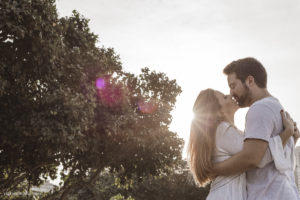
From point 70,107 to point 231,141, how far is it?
748 cm

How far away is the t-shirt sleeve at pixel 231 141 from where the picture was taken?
9.59ft

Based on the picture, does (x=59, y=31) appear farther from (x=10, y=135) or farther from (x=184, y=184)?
(x=184, y=184)

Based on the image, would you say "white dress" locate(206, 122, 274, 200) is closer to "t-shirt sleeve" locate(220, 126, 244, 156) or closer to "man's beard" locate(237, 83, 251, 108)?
"t-shirt sleeve" locate(220, 126, 244, 156)

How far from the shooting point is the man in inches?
103

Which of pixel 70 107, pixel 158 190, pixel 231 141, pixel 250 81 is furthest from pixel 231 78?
pixel 158 190

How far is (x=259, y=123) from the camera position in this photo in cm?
265

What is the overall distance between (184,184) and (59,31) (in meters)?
30.5

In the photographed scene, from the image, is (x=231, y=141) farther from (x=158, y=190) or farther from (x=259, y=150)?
(x=158, y=190)

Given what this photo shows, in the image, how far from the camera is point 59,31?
1073 cm

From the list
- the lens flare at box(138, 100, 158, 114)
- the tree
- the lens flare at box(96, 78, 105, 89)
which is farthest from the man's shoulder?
the lens flare at box(138, 100, 158, 114)

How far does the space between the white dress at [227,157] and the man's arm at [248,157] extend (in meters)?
0.10

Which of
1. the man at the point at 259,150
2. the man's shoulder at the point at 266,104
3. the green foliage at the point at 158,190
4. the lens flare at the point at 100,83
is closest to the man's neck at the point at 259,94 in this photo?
the man at the point at 259,150

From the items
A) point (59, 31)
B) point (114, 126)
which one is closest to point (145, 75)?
point (114, 126)

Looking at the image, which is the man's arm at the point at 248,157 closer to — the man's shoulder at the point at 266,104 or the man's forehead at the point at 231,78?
the man's shoulder at the point at 266,104
